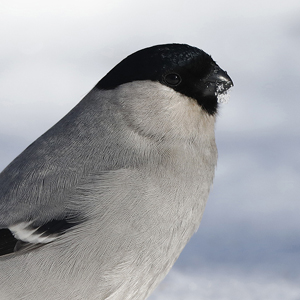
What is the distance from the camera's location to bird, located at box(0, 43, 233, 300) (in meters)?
3.72

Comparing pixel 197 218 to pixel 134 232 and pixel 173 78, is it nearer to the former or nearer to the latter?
pixel 134 232

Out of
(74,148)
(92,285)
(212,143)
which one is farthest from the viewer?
(212,143)

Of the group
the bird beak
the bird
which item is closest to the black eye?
the bird

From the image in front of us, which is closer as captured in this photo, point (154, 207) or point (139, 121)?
point (154, 207)

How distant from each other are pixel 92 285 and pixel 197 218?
1063mm

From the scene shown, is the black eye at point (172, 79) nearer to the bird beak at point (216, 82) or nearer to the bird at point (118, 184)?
the bird at point (118, 184)

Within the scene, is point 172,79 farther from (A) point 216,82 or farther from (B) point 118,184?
(B) point 118,184

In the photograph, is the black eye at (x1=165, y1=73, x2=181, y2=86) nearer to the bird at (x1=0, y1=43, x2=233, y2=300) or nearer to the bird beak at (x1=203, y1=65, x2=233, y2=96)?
the bird at (x1=0, y1=43, x2=233, y2=300)

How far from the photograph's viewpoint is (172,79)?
165 inches

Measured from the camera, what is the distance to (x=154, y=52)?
414cm

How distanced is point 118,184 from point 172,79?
1.06m

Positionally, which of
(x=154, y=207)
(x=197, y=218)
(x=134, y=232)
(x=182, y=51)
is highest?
(x=182, y=51)

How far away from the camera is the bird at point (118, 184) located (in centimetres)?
372

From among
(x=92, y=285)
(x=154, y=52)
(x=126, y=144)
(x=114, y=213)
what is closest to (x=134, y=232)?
(x=114, y=213)
